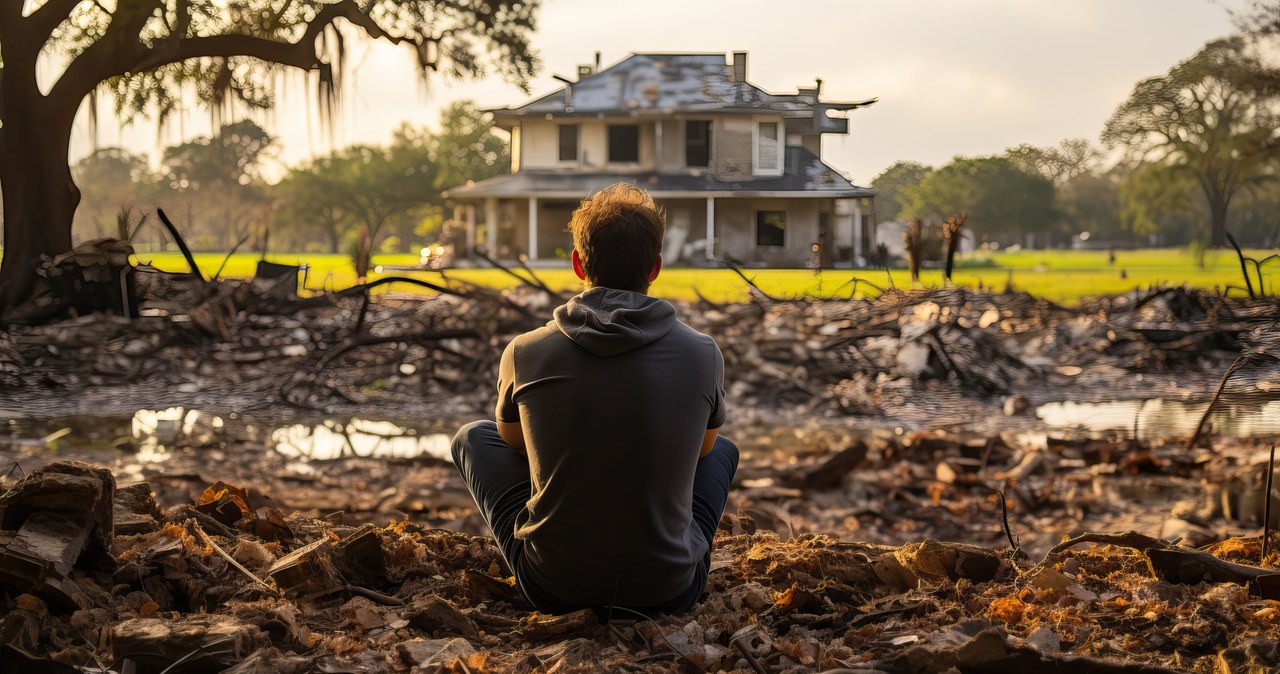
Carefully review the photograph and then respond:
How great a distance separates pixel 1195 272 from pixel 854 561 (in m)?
3.08

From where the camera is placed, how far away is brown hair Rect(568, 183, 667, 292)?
83.7 inches

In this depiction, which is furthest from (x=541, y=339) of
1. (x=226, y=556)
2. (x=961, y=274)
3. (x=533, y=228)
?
(x=961, y=274)

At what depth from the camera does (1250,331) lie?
4.82m

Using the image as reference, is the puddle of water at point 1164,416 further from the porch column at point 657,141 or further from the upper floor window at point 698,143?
the porch column at point 657,141

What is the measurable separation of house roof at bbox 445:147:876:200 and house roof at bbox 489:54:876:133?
26cm

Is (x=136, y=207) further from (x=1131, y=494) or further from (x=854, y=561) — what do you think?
(x=1131, y=494)

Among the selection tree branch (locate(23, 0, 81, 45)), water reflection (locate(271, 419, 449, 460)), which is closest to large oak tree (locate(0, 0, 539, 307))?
tree branch (locate(23, 0, 81, 45))

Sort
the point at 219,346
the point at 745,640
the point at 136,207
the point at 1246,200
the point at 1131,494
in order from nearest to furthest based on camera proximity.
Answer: the point at 745,640 < the point at 1131,494 < the point at 1246,200 < the point at 136,207 < the point at 219,346

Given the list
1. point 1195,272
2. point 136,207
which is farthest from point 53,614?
point 1195,272

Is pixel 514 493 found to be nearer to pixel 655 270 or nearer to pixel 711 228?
pixel 655 270

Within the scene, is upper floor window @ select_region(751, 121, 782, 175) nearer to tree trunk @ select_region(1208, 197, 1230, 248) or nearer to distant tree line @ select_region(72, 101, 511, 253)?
distant tree line @ select_region(72, 101, 511, 253)

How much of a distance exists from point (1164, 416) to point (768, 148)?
2.37 metres

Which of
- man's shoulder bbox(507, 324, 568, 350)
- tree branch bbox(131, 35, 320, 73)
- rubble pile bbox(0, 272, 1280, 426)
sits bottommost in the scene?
rubble pile bbox(0, 272, 1280, 426)

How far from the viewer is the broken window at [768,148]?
191 inches
